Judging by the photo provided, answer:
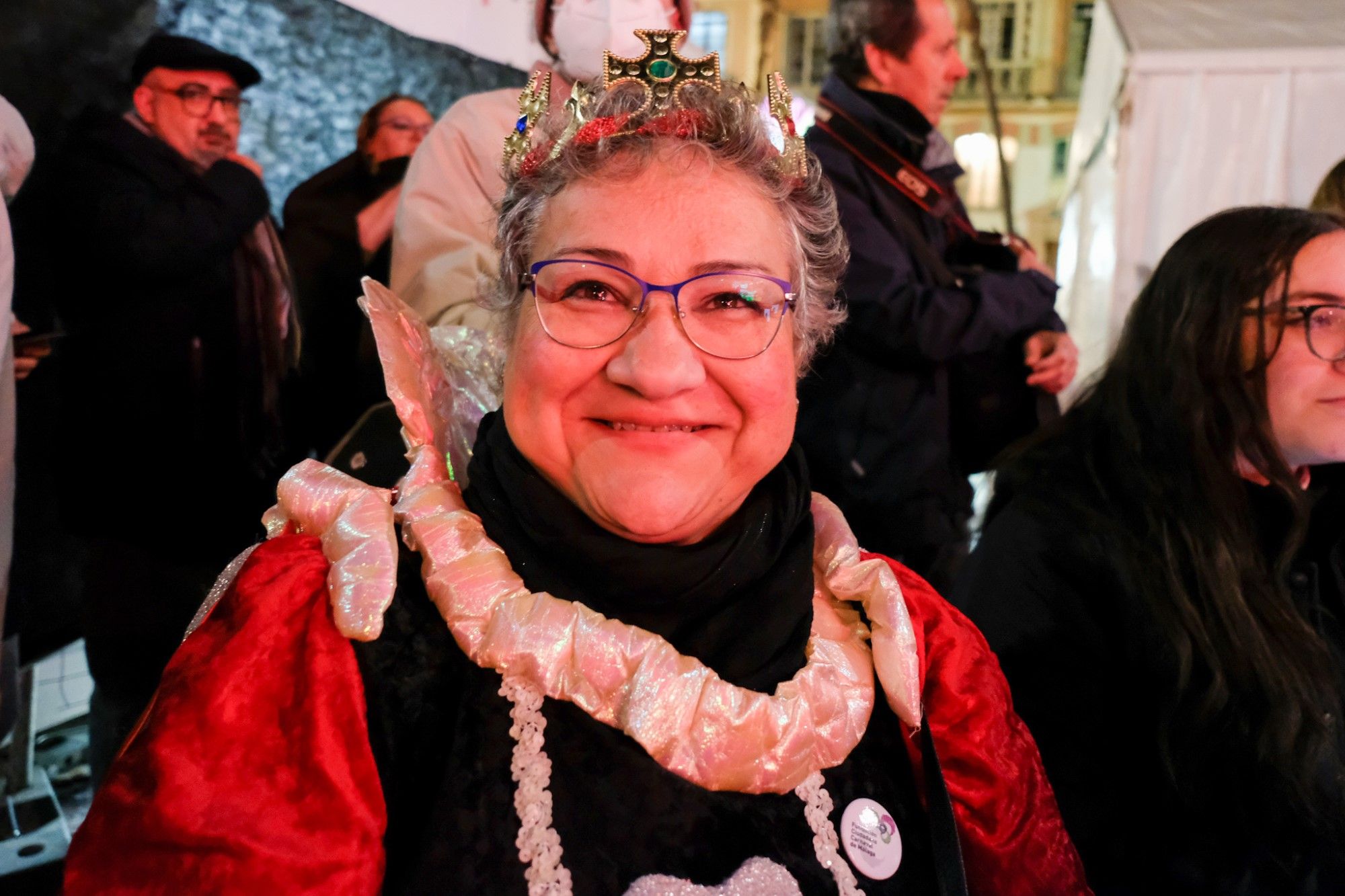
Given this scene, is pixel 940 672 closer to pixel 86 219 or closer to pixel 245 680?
pixel 245 680

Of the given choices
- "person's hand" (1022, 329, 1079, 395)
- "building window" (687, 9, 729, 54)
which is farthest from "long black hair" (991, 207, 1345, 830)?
"building window" (687, 9, 729, 54)

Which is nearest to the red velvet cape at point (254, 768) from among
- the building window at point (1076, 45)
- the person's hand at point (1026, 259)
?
the person's hand at point (1026, 259)

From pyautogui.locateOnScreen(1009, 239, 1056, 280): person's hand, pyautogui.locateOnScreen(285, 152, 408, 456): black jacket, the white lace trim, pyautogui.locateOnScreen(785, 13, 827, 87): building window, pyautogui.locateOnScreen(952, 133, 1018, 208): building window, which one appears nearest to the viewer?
the white lace trim

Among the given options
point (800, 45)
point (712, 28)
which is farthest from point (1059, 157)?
point (712, 28)

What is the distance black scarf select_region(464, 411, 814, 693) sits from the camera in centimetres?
124

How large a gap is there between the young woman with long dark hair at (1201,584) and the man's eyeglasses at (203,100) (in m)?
1.72

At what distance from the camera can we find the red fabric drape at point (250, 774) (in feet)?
3.17

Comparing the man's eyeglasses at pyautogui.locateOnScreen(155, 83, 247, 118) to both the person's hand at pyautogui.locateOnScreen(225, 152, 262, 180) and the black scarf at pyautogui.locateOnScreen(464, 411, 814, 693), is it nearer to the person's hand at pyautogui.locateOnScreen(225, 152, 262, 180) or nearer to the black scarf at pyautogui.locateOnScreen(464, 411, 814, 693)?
the person's hand at pyautogui.locateOnScreen(225, 152, 262, 180)

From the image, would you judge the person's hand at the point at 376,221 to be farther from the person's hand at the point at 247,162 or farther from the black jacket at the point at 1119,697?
the black jacket at the point at 1119,697

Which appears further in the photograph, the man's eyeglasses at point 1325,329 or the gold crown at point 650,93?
the man's eyeglasses at point 1325,329

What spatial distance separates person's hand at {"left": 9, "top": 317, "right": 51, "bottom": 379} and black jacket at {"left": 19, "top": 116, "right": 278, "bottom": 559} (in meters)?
0.03

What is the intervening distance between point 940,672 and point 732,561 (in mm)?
382

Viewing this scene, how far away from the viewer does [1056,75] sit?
1014 centimetres

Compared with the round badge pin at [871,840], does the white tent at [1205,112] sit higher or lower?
higher
